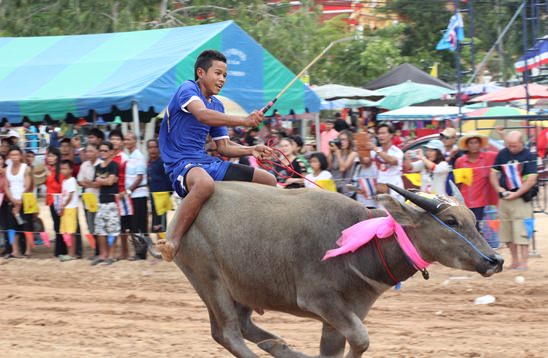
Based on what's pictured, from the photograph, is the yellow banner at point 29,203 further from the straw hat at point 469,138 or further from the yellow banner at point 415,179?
the straw hat at point 469,138

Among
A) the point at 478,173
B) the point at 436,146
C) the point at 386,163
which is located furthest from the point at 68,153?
the point at 478,173

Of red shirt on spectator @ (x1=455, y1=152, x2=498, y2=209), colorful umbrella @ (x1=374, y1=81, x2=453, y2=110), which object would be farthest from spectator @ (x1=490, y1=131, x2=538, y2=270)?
colorful umbrella @ (x1=374, y1=81, x2=453, y2=110)

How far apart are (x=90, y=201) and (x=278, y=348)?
722cm

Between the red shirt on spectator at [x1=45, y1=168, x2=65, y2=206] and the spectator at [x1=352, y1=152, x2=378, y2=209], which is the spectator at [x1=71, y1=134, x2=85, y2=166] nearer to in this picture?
the red shirt on spectator at [x1=45, y1=168, x2=65, y2=206]

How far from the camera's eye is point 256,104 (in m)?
15.6

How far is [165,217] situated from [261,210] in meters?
6.54

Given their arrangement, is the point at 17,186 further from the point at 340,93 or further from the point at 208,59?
the point at 340,93

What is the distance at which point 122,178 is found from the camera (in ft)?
41.5

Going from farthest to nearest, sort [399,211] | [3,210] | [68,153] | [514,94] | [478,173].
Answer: [514,94], [3,210], [68,153], [478,173], [399,211]

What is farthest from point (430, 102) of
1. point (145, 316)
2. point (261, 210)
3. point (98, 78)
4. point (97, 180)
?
point (261, 210)

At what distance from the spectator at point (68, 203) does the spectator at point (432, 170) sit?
17.3 ft

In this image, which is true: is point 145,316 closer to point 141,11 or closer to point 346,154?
point 346,154

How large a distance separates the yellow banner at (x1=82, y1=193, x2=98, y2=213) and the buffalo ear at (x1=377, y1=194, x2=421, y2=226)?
26.4 ft

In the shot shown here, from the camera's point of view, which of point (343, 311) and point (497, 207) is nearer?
point (343, 311)
